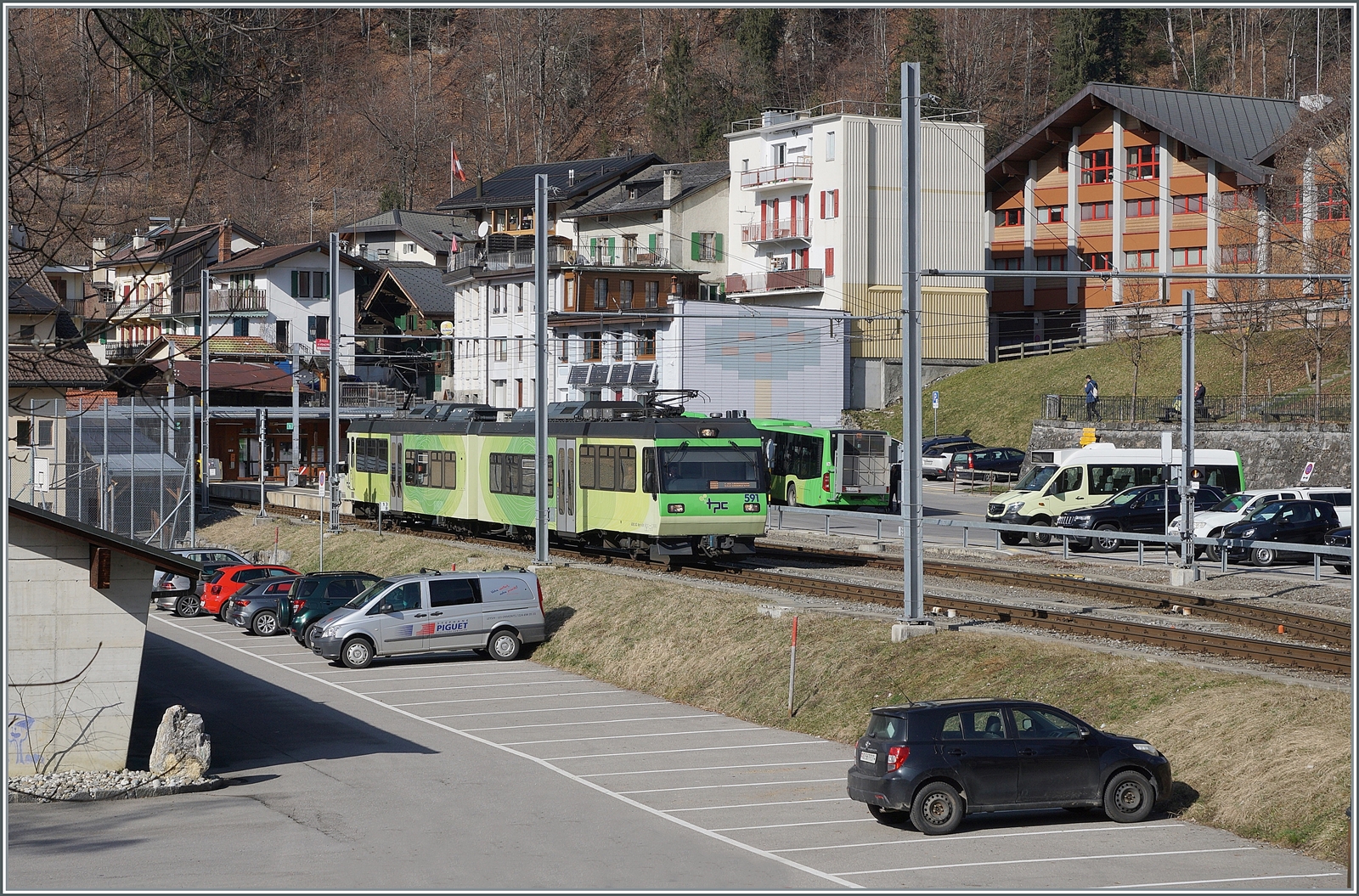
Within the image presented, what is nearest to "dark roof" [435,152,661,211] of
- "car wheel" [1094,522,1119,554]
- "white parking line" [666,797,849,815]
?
"car wheel" [1094,522,1119,554]

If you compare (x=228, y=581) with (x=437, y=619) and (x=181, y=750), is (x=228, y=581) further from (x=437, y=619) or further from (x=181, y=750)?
(x=181, y=750)

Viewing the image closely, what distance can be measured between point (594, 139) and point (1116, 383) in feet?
224

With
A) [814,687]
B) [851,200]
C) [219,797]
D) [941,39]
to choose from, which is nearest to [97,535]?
[219,797]

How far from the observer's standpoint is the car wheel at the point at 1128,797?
50.6 feet

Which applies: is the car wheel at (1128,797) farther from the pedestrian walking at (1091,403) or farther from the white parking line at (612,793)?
A: the pedestrian walking at (1091,403)

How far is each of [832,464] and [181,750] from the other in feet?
107

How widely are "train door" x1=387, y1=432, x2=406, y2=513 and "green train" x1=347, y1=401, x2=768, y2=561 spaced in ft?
8.45

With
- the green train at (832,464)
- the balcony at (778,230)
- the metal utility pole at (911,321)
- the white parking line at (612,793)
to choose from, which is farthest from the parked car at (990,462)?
the metal utility pole at (911,321)

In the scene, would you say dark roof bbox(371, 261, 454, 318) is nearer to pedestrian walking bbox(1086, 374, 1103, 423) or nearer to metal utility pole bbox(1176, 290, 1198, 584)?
pedestrian walking bbox(1086, 374, 1103, 423)

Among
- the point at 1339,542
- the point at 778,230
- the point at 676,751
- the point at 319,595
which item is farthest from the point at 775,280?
the point at 676,751

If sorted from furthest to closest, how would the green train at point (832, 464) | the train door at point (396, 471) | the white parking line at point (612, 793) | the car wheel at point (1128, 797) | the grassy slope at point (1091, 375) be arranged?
the grassy slope at point (1091, 375) < the green train at point (832, 464) < the train door at point (396, 471) < the car wheel at point (1128, 797) < the white parking line at point (612, 793)

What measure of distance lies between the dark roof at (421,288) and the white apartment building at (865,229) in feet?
81.3

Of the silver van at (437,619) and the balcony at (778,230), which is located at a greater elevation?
the balcony at (778,230)

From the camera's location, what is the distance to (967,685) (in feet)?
66.5
